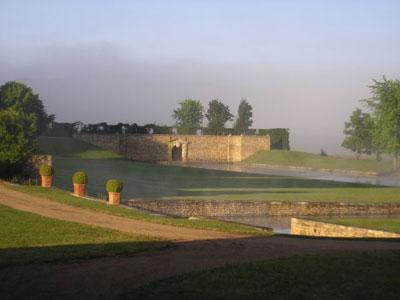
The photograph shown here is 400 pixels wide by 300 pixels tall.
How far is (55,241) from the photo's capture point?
37.3 ft

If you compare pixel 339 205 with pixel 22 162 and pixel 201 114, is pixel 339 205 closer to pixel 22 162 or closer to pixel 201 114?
pixel 22 162

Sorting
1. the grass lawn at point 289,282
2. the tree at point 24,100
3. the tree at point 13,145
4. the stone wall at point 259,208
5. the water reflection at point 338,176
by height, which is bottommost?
the stone wall at point 259,208

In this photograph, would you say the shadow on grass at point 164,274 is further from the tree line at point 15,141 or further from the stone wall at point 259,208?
the tree line at point 15,141

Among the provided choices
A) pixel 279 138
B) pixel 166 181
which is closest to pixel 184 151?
pixel 279 138

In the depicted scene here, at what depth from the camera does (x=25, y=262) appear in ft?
29.5

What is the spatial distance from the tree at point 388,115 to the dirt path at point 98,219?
23670 mm

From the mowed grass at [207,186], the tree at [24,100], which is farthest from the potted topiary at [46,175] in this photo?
the tree at [24,100]

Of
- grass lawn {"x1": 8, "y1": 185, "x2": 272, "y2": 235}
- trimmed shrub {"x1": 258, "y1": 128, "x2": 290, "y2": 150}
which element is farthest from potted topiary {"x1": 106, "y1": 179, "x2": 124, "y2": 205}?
trimmed shrub {"x1": 258, "y1": 128, "x2": 290, "y2": 150}

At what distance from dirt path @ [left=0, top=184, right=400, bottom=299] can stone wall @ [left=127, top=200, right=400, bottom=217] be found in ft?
30.5

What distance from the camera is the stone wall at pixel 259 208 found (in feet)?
76.7

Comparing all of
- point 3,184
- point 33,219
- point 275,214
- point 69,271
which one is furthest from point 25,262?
point 275,214

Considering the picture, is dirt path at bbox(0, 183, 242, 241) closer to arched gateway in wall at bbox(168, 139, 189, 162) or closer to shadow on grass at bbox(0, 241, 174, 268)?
shadow on grass at bbox(0, 241, 174, 268)

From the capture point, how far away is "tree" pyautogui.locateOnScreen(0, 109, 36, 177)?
24.4m

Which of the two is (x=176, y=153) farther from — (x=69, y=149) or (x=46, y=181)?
(x=46, y=181)
